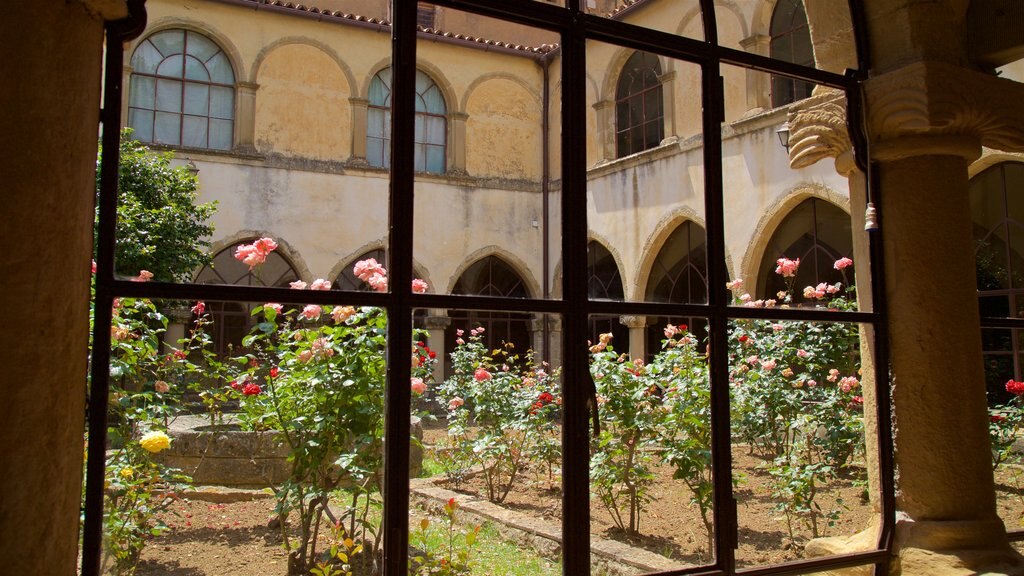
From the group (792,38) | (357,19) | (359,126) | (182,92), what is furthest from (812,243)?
(182,92)

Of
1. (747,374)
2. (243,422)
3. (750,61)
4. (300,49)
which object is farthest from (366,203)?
(750,61)

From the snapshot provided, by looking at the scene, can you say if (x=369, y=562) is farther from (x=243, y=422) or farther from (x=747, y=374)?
(x=747, y=374)

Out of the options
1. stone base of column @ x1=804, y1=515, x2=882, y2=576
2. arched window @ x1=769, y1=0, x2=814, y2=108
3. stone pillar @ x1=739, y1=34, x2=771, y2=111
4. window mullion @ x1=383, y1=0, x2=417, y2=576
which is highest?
arched window @ x1=769, y1=0, x2=814, y2=108

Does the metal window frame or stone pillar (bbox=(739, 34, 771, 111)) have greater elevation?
stone pillar (bbox=(739, 34, 771, 111))

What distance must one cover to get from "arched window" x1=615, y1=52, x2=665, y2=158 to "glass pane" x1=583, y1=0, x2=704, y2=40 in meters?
0.92

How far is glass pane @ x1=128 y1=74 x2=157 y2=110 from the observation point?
36.9 ft

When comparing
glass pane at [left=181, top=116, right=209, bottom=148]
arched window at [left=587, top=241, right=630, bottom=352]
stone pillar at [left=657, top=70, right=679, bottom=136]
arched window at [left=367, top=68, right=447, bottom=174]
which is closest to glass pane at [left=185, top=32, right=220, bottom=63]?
glass pane at [left=181, top=116, right=209, bottom=148]

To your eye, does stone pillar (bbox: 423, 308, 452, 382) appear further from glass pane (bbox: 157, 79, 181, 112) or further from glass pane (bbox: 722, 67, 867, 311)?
glass pane (bbox: 157, 79, 181, 112)

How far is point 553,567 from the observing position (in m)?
3.74

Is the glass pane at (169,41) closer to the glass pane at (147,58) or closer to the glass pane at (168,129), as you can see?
the glass pane at (147,58)

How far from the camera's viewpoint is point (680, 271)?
37.6 feet

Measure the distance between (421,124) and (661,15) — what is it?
4657 mm

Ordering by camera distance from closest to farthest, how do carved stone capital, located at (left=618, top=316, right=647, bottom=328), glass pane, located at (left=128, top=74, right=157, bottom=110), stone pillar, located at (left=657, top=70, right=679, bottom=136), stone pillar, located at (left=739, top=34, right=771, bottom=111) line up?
stone pillar, located at (left=739, top=34, right=771, bottom=111)
stone pillar, located at (left=657, top=70, right=679, bottom=136)
carved stone capital, located at (left=618, top=316, right=647, bottom=328)
glass pane, located at (left=128, top=74, right=157, bottom=110)

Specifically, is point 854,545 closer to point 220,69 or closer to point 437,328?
point 437,328
